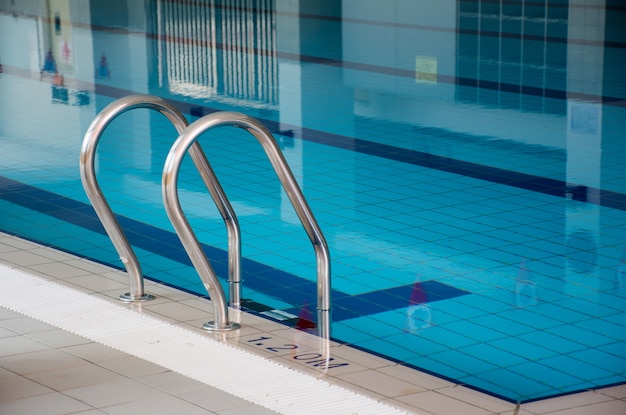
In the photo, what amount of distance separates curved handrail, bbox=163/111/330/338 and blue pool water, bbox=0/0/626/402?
1.79 ft

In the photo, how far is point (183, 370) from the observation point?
3.19 metres

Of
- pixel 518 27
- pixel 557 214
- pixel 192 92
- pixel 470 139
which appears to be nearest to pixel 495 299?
pixel 557 214

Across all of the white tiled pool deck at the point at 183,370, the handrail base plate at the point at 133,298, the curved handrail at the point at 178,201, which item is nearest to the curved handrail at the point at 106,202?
the handrail base plate at the point at 133,298

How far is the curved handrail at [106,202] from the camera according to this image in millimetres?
3543

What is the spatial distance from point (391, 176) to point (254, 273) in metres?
2.05

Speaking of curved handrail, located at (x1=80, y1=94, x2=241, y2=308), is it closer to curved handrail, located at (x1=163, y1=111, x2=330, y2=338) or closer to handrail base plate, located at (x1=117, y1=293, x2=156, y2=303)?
handrail base plate, located at (x1=117, y1=293, x2=156, y2=303)

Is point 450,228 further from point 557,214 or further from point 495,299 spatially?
point 495,299

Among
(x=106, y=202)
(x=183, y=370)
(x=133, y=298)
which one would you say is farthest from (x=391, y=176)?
(x=183, y=370)

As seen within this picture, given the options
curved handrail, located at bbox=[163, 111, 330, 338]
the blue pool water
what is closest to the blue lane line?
the blue pool water

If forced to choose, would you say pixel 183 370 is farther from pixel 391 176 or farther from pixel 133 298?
pixel 391 176

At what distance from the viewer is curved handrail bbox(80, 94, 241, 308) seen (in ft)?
11.6

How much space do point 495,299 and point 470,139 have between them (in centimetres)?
331

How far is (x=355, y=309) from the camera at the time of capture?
14.3 ft

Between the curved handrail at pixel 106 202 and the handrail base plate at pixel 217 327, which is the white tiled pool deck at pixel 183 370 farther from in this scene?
the curved handrail at pixel 106 202
